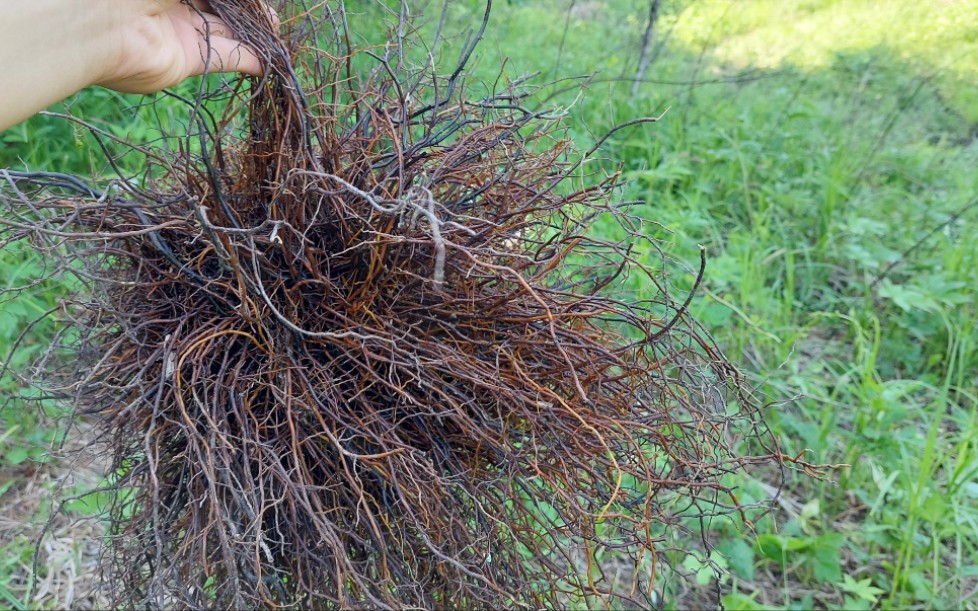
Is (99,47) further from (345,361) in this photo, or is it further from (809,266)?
(809,266)

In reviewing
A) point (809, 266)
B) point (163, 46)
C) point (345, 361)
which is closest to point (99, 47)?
point (163, 46)

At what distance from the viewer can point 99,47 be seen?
70 centimetres

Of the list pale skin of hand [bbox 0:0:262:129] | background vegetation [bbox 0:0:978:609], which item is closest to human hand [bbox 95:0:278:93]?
pale skin of hand [bbox 0:0:262:129]

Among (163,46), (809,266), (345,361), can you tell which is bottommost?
(809,266)

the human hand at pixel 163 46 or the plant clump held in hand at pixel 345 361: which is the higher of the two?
the human hand at pixel 163 46

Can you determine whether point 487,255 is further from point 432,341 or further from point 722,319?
point 722,319

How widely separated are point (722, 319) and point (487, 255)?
1155 millimetres

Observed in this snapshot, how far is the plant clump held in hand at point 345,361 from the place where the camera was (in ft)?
2.15

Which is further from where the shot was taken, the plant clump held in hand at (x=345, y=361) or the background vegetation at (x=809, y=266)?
the background vegetation at (x=809, y=266)

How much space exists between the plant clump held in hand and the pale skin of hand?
49 mm

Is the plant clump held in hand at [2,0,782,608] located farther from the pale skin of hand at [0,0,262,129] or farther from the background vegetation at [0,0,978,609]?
the background vegetation at [0,0,978,609]

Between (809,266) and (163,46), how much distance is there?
204 cm

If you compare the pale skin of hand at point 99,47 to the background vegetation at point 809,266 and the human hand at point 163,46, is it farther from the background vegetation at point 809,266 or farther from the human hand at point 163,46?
the background vegetation at point 809,266

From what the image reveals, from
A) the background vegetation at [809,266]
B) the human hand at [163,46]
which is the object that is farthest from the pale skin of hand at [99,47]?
the background vegetation at [809,266]
